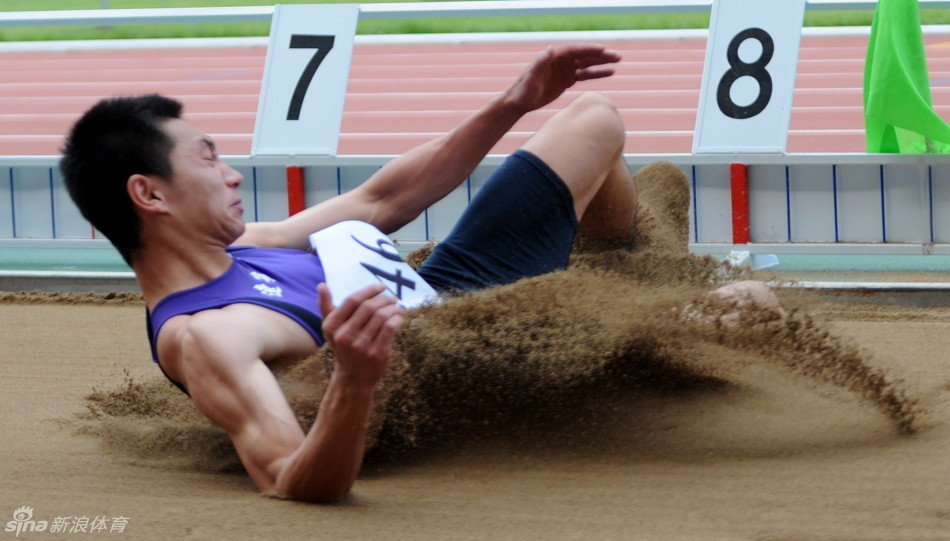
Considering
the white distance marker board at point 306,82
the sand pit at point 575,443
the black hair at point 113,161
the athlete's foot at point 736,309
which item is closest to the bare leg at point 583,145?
the sand pit at point 575,443

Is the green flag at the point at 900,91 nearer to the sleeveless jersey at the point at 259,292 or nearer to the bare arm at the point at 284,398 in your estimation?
the sleeveless jersey at the point at 259,292

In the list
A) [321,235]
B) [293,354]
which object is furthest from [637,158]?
[293,354]

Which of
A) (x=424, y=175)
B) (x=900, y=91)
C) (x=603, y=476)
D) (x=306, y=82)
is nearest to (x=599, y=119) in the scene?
(x=424, y=175)

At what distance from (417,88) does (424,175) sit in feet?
10.5

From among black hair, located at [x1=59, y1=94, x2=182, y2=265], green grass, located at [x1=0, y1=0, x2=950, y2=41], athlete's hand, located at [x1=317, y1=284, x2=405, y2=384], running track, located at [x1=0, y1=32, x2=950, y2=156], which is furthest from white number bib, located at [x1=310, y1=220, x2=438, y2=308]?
green grass, located at [x1=0, y1=0, x2=950, y2=41]

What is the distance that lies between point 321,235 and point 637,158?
7.28 ft

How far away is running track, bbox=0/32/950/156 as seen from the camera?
5.22 m

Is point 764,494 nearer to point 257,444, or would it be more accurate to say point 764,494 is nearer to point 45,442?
point 257,444

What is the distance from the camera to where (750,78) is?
4.52 m

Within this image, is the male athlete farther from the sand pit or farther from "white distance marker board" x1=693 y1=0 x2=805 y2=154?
"white distance marker board" x1=693 y1=0 x2=805 y2=154

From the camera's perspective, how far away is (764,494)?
1.99 m

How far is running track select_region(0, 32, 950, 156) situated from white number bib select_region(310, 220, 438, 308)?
266 centimetres

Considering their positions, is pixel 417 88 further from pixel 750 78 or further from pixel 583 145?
pixel 583 145

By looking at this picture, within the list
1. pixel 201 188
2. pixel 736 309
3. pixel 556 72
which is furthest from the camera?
pixel 556 72
